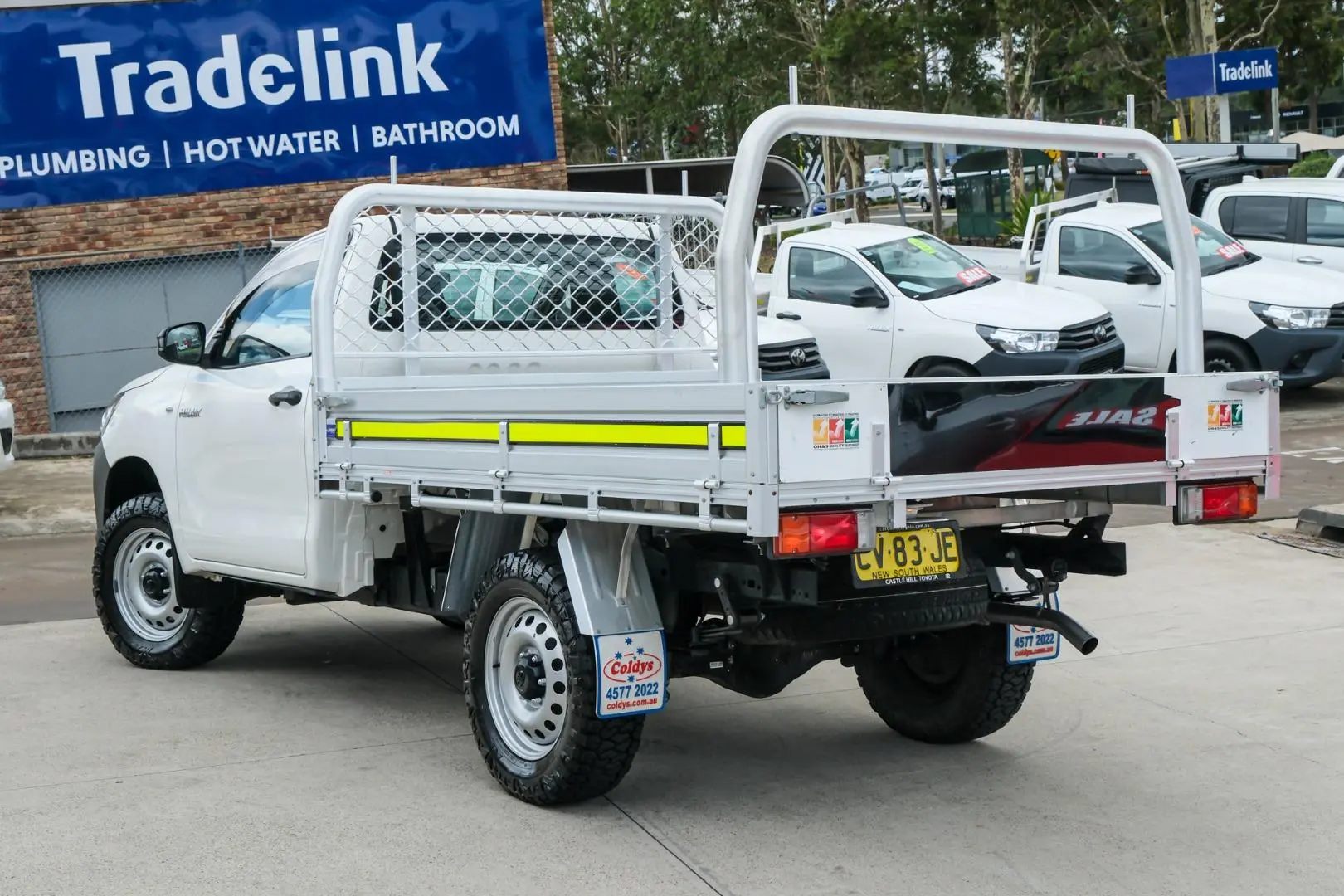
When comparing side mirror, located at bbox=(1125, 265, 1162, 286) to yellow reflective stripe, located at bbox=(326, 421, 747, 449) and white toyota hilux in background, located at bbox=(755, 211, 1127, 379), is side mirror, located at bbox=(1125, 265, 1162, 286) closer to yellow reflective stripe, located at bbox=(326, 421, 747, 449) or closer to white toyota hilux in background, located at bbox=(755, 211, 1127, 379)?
white toyota hilux in background, located at bbox=(755, 211, 1127, 379)

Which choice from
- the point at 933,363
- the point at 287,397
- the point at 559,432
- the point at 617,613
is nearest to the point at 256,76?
the point at 933,363

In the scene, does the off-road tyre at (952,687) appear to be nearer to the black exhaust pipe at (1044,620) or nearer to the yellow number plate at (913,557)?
the black exhaust pipe at (1044,620)

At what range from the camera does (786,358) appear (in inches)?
504

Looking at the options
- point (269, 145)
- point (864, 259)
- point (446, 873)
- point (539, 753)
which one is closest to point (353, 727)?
point (539, 753)

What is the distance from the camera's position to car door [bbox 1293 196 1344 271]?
16734 millimetres

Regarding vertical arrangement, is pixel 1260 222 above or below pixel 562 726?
above

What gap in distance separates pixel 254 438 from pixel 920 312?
25.8 feet

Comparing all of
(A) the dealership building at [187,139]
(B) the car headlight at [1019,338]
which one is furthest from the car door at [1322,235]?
(A) the dealership building at [187,139]

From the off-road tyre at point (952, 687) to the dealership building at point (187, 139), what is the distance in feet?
40.8

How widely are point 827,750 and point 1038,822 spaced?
108 centimetres

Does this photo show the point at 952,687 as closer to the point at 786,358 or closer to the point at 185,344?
the point at 185,344

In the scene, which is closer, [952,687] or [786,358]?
[952,687]

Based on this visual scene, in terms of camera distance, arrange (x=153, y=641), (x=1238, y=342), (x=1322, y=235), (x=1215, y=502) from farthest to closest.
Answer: (x=1322, y=235) < (x=1238, y=342) < (x=153, y=641) < (x=1215, y=502)

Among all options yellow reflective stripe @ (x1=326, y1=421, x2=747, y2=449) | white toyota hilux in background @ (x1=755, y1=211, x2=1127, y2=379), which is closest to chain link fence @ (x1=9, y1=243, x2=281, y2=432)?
white toyota hilux in background @ (x1=755, y1=211, x2=1127, y2=379)
